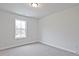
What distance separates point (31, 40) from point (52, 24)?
127 centimetres

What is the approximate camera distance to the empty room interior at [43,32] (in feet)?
8.93

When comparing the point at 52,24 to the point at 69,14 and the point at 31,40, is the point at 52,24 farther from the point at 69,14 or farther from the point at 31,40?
the point at 31,40

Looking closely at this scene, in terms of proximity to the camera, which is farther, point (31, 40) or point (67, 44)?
point (31, 40)

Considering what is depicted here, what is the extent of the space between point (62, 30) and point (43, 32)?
0.92 m

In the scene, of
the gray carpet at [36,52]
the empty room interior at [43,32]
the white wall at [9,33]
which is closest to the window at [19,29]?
the empty room interior at [43,32]

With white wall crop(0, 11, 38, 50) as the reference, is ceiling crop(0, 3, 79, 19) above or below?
above

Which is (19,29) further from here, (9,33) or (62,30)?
(62,30)

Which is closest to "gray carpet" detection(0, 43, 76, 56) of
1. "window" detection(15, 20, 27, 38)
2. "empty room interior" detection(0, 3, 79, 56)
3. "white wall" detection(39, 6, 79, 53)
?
"empty room interior" detection(0, 3, 79, 56)

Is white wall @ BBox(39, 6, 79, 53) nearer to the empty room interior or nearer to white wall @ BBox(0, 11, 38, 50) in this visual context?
the empty room interior

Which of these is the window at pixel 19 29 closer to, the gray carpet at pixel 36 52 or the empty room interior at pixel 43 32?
the empty room interior at pixel 43 32

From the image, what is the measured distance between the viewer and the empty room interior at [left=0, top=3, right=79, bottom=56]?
272 centimetres

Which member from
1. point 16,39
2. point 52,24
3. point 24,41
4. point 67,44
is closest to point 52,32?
point 52,24

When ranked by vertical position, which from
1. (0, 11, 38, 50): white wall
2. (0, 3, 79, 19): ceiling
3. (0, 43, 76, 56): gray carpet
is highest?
(0, 3, 79, 19): ceiling

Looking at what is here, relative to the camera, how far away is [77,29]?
8.86 feet
